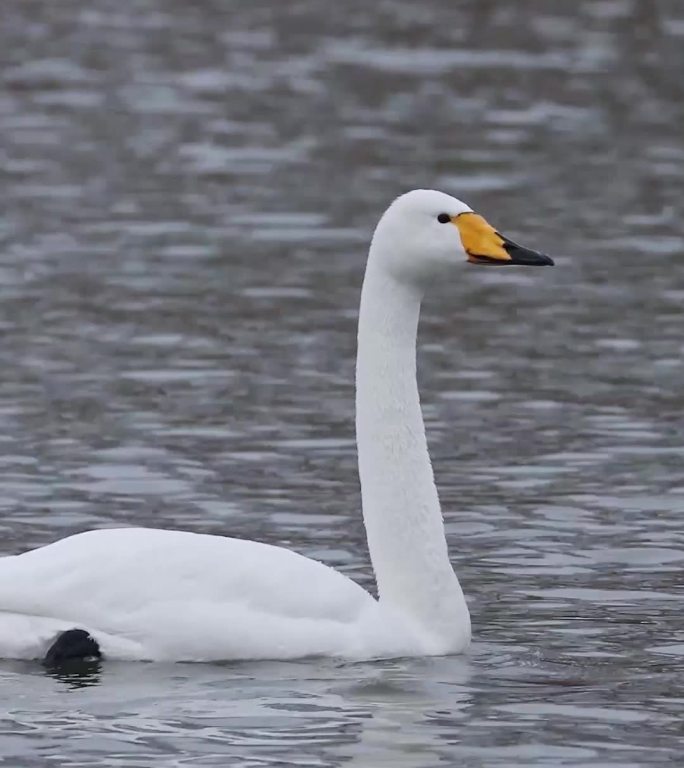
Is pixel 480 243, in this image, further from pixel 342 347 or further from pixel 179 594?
pixel 342 347

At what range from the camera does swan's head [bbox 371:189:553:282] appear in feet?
35.8

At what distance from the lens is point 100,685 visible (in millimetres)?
10242

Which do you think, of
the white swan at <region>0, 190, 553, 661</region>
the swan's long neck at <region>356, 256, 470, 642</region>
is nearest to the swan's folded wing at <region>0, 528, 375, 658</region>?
the white swan at <region>0, 190, 553, 661</region>

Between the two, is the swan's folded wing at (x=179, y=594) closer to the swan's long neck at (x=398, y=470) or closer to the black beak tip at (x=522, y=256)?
the swan's long neck at (x=398, y=470)

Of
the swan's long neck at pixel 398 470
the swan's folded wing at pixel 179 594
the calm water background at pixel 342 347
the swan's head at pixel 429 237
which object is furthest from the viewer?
the swan's long neck at pixel 398 470

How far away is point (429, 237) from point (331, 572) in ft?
4.65

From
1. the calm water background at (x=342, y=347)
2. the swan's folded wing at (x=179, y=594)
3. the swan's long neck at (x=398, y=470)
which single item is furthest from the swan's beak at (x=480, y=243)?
the calm water background at (x=342, y=347)

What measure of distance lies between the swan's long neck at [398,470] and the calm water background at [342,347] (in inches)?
14.0

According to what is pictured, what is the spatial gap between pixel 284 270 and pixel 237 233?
1639 mm

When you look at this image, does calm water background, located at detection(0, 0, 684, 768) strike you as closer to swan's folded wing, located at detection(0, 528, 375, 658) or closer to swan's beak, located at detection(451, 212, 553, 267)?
swan's folded wing, located at detection(0, 528, 375, 658)

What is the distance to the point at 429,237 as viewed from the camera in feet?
35.9

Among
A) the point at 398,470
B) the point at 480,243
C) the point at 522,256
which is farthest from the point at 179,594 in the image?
the point at 522,256

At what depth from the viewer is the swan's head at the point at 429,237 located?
35.8ft

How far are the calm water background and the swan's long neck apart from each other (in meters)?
0.35
